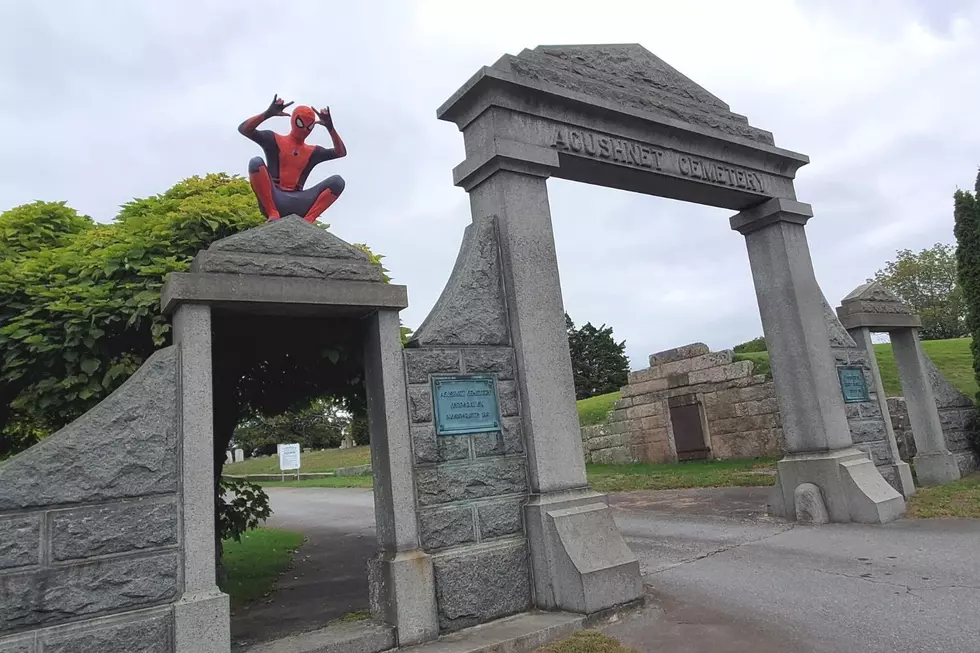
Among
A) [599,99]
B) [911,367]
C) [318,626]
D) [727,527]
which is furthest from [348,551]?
[911,367]

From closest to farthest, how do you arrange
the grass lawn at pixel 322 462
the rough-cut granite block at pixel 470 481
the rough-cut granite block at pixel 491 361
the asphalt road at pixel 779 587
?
the asphalt road at pixel 779 587 → the rough-cut granite block at pixel 470 481 → the rough-cut granite block at pixel 491 361 → the grass lawn at pixel 322 462

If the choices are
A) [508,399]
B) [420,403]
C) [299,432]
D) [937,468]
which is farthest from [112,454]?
[299,432]

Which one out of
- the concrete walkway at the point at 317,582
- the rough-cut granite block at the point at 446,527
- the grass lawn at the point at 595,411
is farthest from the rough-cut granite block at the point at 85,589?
the grass lawn at the point at 595,411

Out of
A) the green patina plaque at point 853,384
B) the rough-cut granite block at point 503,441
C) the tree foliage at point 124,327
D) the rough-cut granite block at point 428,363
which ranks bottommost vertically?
the rough-cut granite block at point 503,441

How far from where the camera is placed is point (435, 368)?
16.3 ft

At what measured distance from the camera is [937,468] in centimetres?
1003

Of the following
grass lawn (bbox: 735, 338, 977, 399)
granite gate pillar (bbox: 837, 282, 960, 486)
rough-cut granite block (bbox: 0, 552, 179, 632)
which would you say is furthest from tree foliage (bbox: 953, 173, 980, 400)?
rough-cut granite block (bbox: 0, 552, 179, 632)

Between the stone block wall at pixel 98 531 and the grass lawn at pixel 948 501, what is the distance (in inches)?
306

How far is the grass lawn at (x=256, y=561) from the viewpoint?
22.1ft

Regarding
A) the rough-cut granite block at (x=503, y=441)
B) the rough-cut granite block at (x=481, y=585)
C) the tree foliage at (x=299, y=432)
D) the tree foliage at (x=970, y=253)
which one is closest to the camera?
the rough-cut granite block at (x=481, y=585)

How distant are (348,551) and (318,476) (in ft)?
78.4

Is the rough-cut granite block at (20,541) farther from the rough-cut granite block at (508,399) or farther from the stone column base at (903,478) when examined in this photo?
the stone column base at (903,478)

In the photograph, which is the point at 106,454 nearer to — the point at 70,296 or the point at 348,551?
the point at 70,296

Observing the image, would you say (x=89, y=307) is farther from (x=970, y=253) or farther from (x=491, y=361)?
(x=970, y=253)
